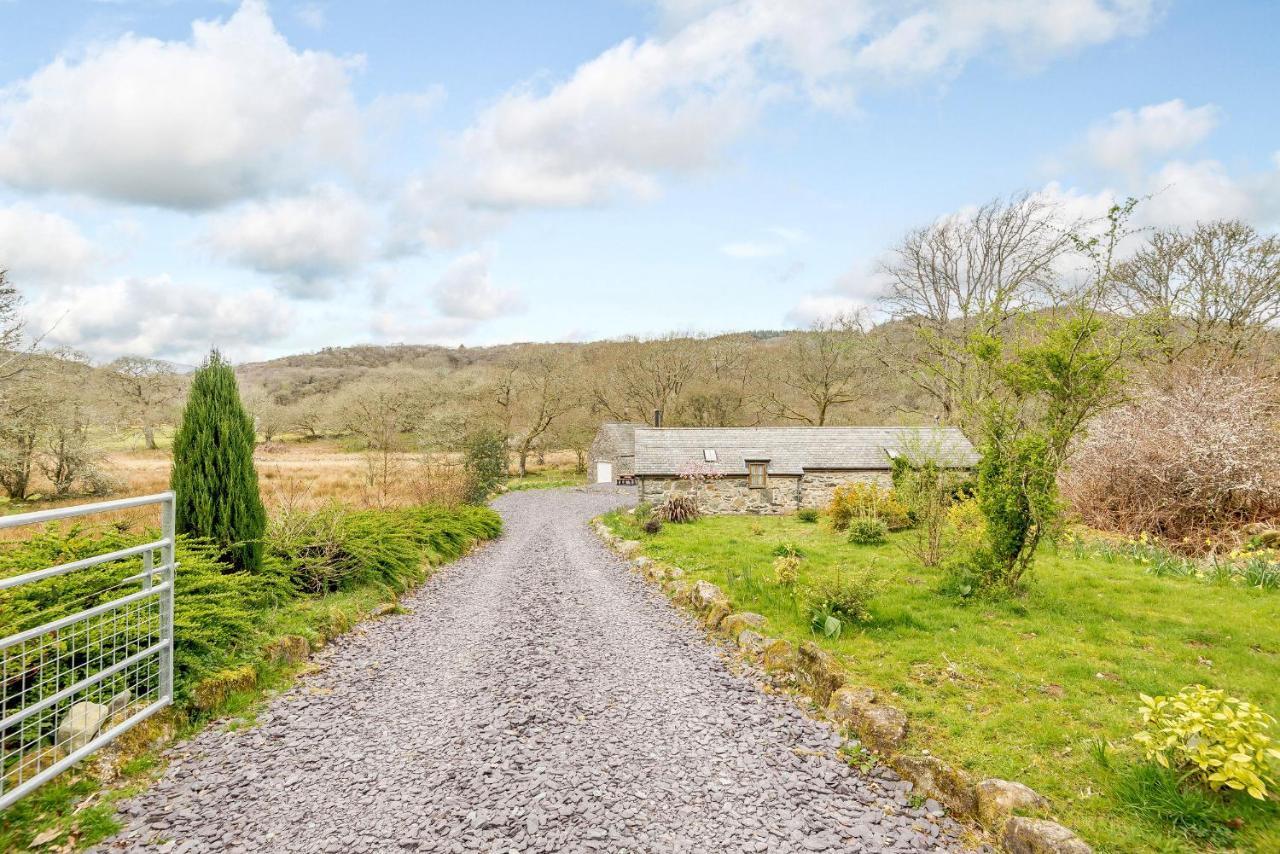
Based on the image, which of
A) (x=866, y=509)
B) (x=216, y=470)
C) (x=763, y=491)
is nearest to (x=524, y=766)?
(x=216, y=470)

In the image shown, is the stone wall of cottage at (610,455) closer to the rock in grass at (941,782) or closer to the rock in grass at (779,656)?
the rock in grass at (779,656)

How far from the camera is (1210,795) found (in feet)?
11.0

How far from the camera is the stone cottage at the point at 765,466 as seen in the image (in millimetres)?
22391

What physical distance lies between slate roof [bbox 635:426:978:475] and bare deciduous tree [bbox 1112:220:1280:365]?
24.1 ft

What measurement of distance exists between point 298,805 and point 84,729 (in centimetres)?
167

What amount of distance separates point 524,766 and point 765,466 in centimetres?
1935

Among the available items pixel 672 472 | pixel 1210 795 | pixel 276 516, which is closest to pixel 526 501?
pixel 672 472

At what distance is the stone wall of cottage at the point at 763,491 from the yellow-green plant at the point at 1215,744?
728 inches

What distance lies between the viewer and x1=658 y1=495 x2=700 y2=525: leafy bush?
59.4 ft

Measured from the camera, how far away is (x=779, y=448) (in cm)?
2378

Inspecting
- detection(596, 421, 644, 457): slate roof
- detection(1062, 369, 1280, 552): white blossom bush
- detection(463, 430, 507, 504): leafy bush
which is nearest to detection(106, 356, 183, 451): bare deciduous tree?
detection(463, 430, 507, 504): leafy bush

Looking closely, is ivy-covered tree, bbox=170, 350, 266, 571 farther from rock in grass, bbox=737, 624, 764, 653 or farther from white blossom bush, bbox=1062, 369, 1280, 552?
white blossom bush, bbox=1062, 369, 1280, 552

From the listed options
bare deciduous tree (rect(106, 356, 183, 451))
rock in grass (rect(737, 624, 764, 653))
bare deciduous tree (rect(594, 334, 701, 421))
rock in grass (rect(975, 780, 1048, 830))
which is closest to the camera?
rock in grass (rect(975, 780, 1048, 830))

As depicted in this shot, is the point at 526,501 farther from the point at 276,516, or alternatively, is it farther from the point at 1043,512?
the point at 1043,512
